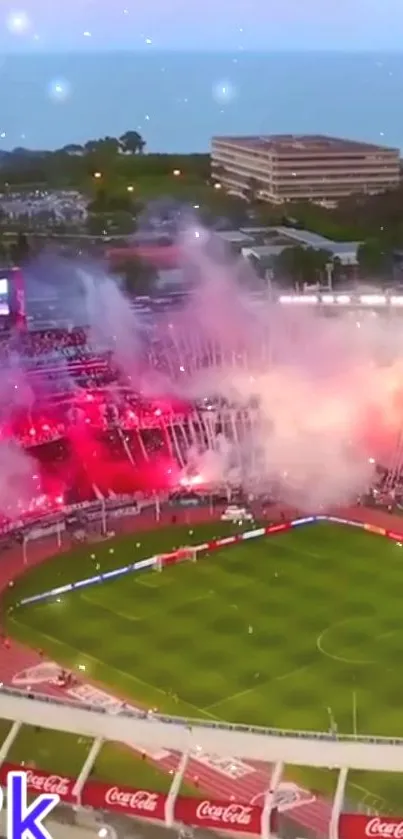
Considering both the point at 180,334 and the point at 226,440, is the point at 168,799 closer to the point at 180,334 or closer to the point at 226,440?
the point at 226,440

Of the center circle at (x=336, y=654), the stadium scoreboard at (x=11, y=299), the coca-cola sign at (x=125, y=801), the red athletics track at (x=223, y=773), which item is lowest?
the center circle at (x=336, y=654)

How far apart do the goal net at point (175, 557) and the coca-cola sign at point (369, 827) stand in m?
5.95

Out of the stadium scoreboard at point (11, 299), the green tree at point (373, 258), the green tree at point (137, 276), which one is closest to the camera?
the stadium scoreboard at point (11, 299)

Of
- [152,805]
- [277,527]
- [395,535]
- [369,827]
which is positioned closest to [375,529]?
[395,535]

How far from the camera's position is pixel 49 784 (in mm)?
6418

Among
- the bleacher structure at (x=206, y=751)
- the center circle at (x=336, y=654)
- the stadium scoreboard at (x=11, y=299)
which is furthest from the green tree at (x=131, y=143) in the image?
the bleacher structure at (x=206, y=751)

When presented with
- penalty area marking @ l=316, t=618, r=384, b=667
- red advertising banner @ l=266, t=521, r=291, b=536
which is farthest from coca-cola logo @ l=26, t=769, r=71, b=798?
red advertising banner @ l=266, t=521, r=291, b=536

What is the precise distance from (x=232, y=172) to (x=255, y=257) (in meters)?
1.30

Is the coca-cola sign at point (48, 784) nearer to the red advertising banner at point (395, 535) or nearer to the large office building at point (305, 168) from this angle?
the red advertising banner at point (395, 535)

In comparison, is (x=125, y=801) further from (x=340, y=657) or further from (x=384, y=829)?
(x=340, y=657)

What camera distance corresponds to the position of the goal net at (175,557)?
1206cm

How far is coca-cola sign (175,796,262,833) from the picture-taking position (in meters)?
6.18

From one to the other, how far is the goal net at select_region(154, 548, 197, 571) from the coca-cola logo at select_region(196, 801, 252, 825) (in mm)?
5789

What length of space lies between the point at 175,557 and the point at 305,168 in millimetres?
6922
